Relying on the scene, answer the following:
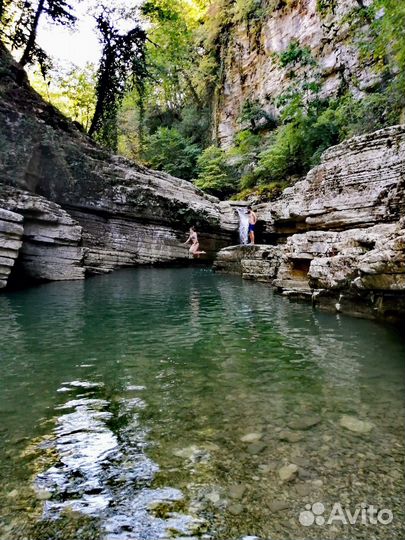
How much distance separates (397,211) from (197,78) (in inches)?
1252

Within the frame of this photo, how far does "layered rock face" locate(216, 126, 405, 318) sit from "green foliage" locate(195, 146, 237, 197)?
13.0m

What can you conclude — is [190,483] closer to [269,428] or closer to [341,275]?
[269,428]

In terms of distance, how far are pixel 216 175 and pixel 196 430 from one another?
24930 mm

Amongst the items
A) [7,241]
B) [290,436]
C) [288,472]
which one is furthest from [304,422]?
[7,241]

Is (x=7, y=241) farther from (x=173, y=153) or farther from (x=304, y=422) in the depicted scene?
(x=173, y=153)

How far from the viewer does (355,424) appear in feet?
10.2

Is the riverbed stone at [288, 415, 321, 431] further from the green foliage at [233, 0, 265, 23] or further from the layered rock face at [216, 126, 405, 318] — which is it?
the green foliage at [233, 0, 265, 23]

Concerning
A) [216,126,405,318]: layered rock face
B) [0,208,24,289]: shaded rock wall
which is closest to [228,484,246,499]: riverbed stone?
[216,126,405,318]: layered rock face

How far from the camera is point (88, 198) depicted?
16.7 metres

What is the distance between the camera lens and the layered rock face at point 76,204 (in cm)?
1308

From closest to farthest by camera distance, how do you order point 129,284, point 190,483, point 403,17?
point 190,483, point 403,17, point 129,284

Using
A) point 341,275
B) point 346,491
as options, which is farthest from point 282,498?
point 341,275

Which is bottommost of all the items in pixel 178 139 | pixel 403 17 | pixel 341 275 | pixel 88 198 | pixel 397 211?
pixel 341 275

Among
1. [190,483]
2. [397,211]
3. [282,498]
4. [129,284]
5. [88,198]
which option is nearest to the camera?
[282,498]
